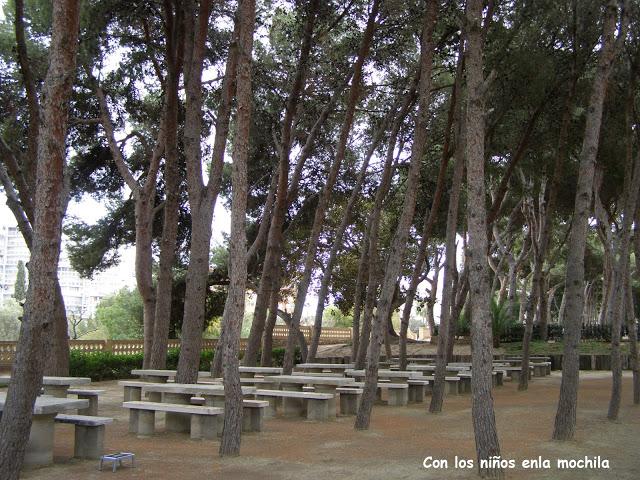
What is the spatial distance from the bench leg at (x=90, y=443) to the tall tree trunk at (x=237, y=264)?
4.28ft

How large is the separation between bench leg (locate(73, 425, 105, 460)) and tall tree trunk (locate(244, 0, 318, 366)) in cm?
687

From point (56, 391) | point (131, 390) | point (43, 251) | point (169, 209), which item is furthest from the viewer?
point (169, 209)

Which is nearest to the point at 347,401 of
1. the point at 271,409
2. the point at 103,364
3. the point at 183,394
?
the point at 271,409

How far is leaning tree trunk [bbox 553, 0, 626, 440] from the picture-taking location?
7.98 meters

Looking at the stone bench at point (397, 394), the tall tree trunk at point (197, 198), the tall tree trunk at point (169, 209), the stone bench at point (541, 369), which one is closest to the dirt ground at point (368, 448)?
the stone bench at point (397, 394)

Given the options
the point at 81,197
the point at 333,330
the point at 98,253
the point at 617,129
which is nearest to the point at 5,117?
the point at 81,197

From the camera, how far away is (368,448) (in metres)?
7.64

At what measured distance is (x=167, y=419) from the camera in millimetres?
8992

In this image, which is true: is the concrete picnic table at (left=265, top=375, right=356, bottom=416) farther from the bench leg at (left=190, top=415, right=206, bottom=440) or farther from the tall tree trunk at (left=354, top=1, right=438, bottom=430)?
the bench leg at (left=190, top=415, right=206, bottom=440)

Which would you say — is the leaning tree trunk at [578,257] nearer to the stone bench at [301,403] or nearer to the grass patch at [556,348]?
the stone bench at [301,403]

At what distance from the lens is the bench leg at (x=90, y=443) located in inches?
277

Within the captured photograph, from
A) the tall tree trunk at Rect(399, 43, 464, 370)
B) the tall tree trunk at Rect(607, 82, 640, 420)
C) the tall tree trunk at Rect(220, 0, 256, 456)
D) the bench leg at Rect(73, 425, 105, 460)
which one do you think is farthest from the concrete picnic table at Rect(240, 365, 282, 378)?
the tall tree trunk at Rect(607, 82, 640, 420)

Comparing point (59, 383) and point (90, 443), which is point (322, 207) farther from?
point (90, 443)

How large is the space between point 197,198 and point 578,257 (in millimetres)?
5546
